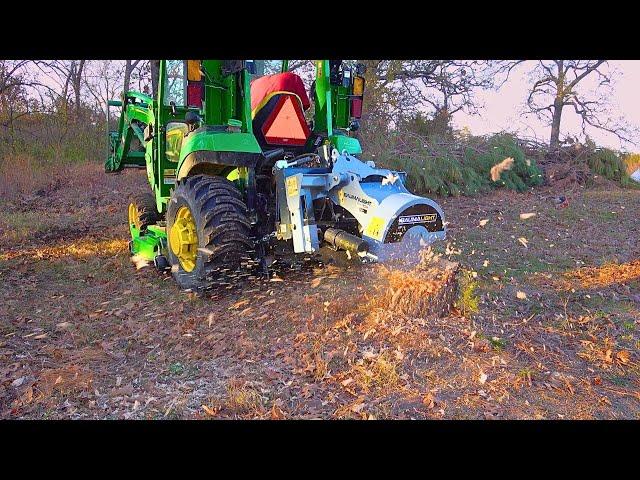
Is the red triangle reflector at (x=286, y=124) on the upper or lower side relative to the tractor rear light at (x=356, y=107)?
lower

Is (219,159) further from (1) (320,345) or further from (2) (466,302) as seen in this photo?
(2) (466,302)

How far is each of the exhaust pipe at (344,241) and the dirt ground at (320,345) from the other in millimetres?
346

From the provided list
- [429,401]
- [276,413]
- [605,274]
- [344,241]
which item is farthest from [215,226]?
[605,274]

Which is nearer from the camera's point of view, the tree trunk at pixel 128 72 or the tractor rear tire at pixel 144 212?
the tractor rear tire at pixel 144 212

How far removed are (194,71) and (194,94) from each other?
0.68 ft

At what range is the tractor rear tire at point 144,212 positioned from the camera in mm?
7140

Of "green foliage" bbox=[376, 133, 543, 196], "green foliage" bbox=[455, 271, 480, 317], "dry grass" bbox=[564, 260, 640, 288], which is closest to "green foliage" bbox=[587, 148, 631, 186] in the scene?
"green foliage" bbox=[376, 133, 543, 196]

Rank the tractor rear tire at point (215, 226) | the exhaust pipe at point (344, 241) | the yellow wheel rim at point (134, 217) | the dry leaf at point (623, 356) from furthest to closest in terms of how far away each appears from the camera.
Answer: the yellow wheel rim at point (134, 217), the tractor rear tire at point (215, 226), the exhaust pipe at point (344, 241), the dry leaf at point (623, 356)

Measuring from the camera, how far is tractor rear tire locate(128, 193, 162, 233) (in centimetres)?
714

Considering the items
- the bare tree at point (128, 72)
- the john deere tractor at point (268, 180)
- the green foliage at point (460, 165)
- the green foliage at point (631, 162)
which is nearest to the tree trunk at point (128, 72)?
the bare tree at point (128, 72)

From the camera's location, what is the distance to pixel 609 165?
13891 mm

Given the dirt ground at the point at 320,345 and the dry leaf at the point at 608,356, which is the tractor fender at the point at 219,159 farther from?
the dry leaf at the point at 608,356

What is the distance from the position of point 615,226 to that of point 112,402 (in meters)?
8.66

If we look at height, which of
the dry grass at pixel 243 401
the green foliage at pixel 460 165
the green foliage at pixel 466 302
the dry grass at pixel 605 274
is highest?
the green foliage at pixel 460 165
